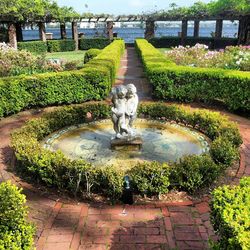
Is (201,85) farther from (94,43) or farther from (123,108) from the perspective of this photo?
(94,43)

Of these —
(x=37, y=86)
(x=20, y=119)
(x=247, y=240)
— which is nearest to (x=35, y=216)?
(x=247, y=240)

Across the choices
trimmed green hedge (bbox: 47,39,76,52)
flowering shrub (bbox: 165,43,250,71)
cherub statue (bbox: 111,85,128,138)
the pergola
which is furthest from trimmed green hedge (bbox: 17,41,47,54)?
cherub statue (bbox: 111,85,128,138)

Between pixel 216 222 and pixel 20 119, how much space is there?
704 cm

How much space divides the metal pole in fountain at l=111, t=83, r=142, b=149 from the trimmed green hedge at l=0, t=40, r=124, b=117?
4092mm

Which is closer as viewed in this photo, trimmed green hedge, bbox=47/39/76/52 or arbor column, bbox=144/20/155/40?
trimmed green hedge, bbox=47/39/76/52

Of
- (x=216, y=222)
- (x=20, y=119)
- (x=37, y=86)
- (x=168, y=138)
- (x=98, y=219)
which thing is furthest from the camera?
(x=37, y=86)

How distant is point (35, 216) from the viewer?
172 inches

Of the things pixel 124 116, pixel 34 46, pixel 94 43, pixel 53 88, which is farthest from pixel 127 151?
pixel 94 43

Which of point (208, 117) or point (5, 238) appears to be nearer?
point (5, 238)

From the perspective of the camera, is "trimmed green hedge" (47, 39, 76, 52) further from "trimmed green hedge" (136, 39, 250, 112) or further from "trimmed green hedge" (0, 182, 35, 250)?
"trimmed green hedge" (0, 182, 35, 250)

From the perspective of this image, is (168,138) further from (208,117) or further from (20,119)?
(20,119)

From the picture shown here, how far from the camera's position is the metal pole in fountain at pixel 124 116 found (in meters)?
6.01

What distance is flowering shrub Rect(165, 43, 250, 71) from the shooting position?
476 inches

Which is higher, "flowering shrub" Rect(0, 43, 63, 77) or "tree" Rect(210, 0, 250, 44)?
"tree" Rect(210, 0, 250, 44)
